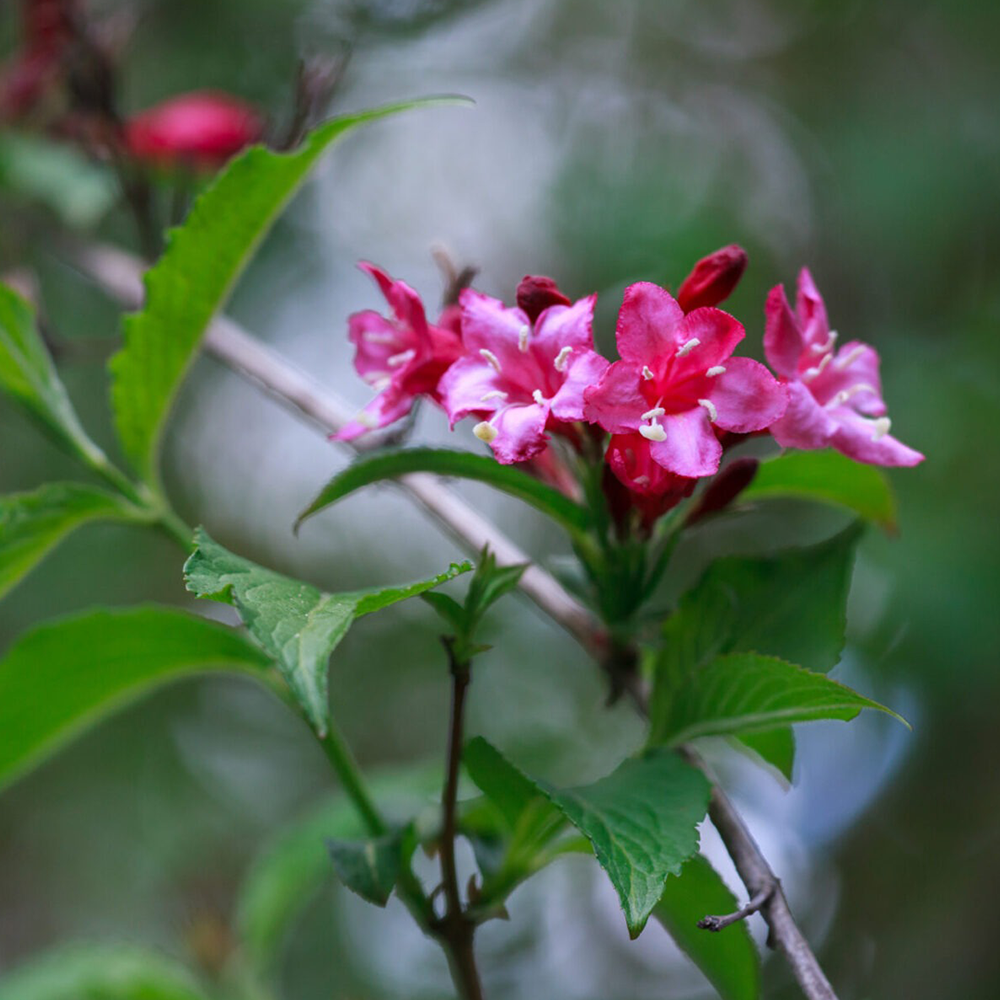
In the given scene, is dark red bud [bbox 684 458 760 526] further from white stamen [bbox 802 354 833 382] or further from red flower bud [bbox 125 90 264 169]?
red flower bud [bbox 125 90 264 169]

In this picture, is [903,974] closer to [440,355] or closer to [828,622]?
[828,622]

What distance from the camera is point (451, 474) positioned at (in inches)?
41.6

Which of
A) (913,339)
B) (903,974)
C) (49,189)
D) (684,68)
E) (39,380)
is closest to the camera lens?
(39,380)

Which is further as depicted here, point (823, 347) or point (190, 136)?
point (190, 136)

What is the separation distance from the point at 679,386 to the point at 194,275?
574 millimetres

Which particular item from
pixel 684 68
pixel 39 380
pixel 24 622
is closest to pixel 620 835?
pixel 39 380

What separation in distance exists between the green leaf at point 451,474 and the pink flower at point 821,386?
230 millimetres

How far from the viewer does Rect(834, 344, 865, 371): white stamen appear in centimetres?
113

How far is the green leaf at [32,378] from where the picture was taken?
1.24 meters

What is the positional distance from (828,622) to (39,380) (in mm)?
957

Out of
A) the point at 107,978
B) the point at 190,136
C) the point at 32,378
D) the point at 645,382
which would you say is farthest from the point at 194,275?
the point at 190,136

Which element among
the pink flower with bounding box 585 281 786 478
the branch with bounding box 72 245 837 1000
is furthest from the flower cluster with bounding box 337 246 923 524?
the branch with bounding box 72 245 837 1000

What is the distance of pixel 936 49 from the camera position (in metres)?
4.47

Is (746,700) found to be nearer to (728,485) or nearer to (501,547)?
(728,485)
